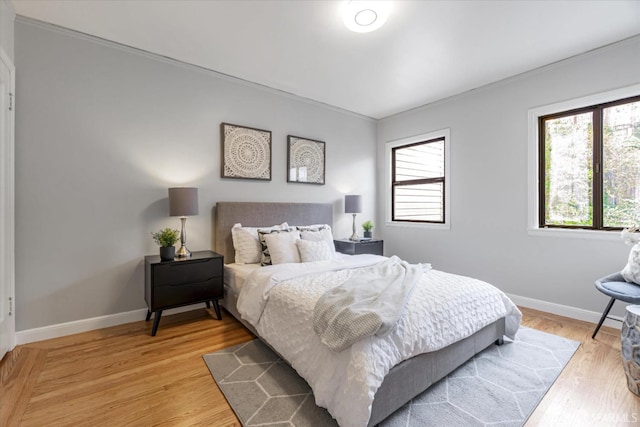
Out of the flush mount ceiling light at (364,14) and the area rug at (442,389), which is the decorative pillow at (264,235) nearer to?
the area rug at (442,389)

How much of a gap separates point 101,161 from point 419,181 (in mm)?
4033

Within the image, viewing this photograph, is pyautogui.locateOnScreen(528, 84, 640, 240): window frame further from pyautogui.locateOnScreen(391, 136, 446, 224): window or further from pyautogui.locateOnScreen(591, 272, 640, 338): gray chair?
pyautogui.locateOnScreen(391, 136, 446, 224): window

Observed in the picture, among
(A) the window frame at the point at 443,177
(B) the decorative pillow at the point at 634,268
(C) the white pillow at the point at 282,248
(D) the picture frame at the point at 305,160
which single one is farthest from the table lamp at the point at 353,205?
(B) the decorative pillow at the point at 634,268

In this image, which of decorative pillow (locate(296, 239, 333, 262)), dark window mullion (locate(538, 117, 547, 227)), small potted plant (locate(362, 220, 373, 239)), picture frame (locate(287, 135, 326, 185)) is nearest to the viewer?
decorative pillow (locate(296, 239, 333, 262))

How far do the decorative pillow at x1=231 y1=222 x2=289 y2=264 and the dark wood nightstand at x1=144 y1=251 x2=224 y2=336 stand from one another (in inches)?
11.7

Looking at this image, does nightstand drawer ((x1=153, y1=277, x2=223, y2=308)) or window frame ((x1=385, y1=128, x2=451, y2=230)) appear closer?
nightstand drawer ((x1=153, y1=277, x2=223, y2=308))

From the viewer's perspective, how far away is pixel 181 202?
286 cm

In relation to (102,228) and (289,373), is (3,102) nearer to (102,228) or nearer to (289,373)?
(102,228)

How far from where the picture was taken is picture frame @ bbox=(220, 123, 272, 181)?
3.48 metres

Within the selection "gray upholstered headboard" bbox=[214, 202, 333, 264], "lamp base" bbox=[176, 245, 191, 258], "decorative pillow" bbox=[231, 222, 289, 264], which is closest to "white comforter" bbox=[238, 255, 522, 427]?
"decorative pillow" bbox=[231, 222, 289, 264]

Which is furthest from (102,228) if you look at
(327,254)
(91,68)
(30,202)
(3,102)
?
(327,254)

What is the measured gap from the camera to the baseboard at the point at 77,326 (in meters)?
2.49

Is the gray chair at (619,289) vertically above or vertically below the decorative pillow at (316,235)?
below

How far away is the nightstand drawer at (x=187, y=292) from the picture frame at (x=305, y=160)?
1727 millimetres
